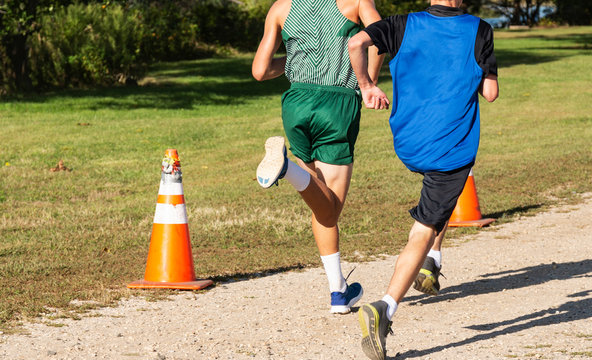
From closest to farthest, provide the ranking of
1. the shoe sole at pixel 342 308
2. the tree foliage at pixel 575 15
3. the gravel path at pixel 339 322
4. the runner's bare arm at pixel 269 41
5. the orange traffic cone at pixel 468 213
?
the gravel path at pixel 339 322 < the runner's bare arm at pixel 269 41 < the shoe sole at pixel 342 308 < the orange traffic cone at pixel 468 213 < the tree foliage at pixel 575 15

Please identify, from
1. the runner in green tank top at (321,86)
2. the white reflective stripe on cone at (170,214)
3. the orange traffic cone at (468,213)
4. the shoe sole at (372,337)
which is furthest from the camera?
the orange traffic cone at (468,213)

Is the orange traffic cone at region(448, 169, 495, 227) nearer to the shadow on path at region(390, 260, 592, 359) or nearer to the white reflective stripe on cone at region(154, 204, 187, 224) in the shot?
the shadow on path at region(390, 260, 592, 359)

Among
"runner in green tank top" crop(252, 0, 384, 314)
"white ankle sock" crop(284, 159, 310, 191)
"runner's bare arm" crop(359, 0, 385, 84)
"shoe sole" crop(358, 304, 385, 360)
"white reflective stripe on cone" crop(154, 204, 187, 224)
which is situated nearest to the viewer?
"shoe sole" crop(358, 304, 385, 360)

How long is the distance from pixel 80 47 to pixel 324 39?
59.3 feet

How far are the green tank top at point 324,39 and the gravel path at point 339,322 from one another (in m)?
1.40

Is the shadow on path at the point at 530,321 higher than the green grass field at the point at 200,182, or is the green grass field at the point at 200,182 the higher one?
the shadow on path at the point at 530,321

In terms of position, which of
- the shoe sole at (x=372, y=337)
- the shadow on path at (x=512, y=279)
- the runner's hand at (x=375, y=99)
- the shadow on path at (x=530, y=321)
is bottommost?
the shadow on path at (x=512, y=279)

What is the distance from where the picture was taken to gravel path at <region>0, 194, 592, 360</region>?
14.5 ft

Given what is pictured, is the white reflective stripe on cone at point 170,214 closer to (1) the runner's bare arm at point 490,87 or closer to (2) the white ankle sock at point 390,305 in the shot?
(2) the white ankle sock at point 390,305

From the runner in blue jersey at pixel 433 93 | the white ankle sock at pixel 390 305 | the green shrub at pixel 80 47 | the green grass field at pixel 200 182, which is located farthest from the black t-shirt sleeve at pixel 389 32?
the green shrub at pixel 80 47

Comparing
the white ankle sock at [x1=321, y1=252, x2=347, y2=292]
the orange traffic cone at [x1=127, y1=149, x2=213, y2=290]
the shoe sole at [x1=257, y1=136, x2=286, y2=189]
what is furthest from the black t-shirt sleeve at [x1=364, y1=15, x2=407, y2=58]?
the orange traffic cone at [x1=127, y1=149, x2=213, y2=290]

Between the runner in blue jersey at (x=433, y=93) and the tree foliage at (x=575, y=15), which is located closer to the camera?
the runner in blue jersey at (x=433, y=93)

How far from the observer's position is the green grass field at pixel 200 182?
6.64 meters

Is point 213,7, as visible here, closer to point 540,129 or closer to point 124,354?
point 540,129
